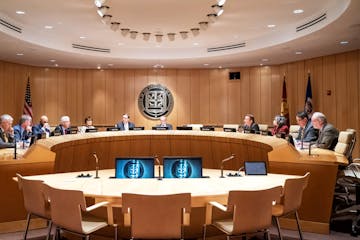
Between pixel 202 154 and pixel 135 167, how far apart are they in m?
2.88

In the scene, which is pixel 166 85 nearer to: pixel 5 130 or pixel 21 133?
pixel 21 133

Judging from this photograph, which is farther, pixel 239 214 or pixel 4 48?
pixel 4 48

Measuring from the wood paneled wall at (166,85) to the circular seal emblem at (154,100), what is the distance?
7.5 inches

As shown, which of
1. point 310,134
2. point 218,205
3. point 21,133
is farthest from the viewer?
point 21,133

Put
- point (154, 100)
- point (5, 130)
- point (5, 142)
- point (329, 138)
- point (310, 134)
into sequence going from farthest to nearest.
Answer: point (154, 100), point (310, 134), point (5, 130), point (5, 142), point (329, 138)

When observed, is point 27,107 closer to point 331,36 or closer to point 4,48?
point 4,48

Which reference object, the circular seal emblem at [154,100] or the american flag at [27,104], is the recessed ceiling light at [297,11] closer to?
the circular seal emblem at [154,100]

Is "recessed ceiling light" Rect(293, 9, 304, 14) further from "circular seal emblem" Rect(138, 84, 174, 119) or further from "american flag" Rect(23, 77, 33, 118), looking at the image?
"american flag" Rect(23, 77, 33, 118)

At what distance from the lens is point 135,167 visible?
4.47m

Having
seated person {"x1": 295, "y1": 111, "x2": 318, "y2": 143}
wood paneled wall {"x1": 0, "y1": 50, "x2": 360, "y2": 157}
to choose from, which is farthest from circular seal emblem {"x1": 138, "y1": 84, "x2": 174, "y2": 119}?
seated person {"x1": 295, "y1": 111, "x2": 318, "y2": 143}

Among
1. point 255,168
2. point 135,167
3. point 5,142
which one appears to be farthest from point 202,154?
point 5,142

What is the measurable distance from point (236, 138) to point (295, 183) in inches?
116

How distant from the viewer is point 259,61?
1247 centimetres

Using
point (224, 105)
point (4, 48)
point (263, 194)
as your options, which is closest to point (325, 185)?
point (263, 194)
